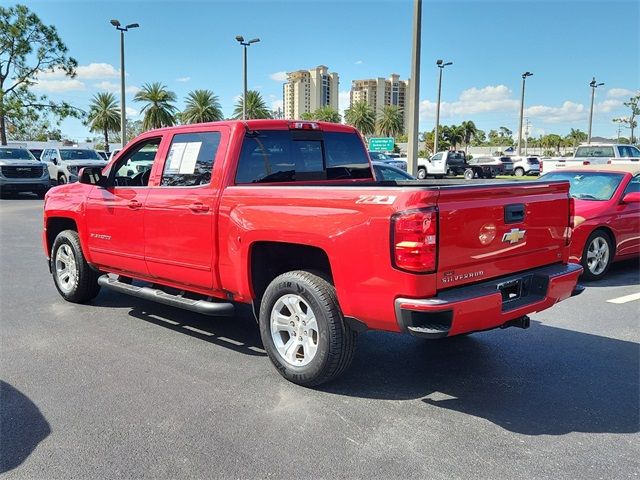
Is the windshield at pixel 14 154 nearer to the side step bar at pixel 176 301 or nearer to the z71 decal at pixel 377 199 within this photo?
the side step bar at pixel 176 301

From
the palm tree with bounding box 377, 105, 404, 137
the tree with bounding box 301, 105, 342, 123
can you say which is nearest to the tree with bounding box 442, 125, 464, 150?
the palm tree with bounding box 377, 105, 404, 137

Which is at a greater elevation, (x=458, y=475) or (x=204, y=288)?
(x=204, y=288)

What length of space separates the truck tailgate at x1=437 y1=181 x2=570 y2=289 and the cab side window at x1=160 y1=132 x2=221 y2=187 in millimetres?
2185

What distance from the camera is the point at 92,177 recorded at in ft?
19.0

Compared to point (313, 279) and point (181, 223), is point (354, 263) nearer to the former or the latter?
point (313, 279)

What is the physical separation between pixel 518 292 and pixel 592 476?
55.1 inches

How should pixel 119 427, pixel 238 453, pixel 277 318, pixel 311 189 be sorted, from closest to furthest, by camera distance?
pixel 238 453 → pixel 119 427 → pixel 311 189 → pixel 277 318

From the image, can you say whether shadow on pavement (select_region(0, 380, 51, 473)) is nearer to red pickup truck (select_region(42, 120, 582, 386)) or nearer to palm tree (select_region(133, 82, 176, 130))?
red pickup truck (select_region(42, 120, 582, 386))

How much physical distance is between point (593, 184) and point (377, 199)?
21.0 feet

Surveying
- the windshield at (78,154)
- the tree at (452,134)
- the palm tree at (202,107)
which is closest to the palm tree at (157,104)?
the palm tree at (202,107)

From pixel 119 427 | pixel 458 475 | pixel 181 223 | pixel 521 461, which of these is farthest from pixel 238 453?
pixel 181 223

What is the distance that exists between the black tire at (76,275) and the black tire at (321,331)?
3.08 meters

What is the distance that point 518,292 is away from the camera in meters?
4.04

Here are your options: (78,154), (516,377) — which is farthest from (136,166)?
(78,154)
